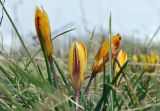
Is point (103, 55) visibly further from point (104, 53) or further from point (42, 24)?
point (42, 24)

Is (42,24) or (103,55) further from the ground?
(42,24)


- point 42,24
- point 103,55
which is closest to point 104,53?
point 103,55

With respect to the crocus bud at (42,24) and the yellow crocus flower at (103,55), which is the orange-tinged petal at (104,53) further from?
the crocus bud at (42,24)

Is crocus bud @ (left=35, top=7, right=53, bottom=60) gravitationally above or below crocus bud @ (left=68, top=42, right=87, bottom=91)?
above

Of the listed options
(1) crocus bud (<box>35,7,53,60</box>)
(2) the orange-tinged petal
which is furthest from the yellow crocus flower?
(1) crocus bud (<box>35,7,53,60</box>)

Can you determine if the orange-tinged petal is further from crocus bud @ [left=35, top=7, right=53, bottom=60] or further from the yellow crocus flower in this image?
crocus bud @ [left=35, top=7, right=53, bottom=60]

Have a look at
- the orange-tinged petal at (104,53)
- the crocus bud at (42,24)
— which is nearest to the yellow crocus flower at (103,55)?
the orange-tinged petal at (104,53)

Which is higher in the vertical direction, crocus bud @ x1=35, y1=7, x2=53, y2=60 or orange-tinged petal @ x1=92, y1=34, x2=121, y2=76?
crocus bud @ x1=35, y1=7, x2=53, y2=60

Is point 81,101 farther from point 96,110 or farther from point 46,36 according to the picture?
point 46,36

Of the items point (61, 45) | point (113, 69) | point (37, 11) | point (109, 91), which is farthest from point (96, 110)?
point (61, 45)
